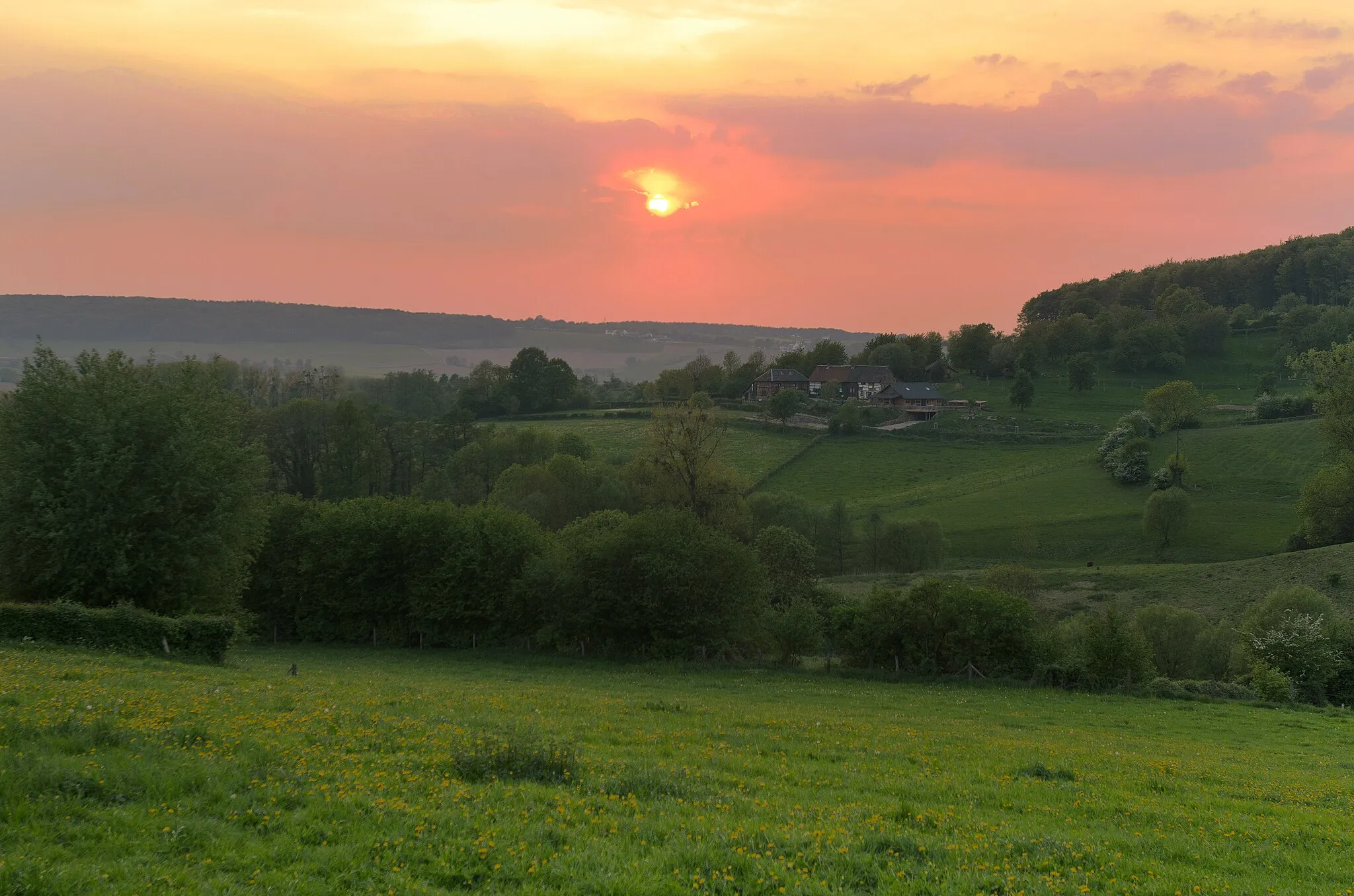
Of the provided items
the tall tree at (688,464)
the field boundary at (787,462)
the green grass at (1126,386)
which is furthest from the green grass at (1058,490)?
the tall tree at (688,464)

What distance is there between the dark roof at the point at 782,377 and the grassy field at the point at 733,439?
51372mm

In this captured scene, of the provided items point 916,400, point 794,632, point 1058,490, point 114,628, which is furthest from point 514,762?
point 916,400

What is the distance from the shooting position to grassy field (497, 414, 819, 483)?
11700 cm

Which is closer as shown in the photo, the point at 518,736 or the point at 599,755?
the point at 518,736

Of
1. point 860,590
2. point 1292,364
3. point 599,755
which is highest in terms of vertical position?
point 1292,364

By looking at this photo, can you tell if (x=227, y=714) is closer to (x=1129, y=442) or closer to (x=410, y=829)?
(x=410, y=829)

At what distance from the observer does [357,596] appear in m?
50.4

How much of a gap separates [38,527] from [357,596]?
1765 centimetres

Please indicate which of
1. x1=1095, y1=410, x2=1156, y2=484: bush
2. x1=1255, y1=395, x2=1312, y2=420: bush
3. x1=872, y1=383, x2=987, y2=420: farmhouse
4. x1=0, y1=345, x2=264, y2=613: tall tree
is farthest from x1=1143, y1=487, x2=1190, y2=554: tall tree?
x1=0, y1=345, x2=264, y2=613: tall tree

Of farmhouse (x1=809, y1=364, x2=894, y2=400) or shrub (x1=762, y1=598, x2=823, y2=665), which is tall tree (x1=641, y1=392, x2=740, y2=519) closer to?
shrub (x1=762, y1=598, x2=823, y2=665)

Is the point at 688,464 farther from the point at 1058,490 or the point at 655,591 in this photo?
the point at 1058,490

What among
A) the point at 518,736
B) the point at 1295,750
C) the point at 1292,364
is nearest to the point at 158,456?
Result: the point at 518,736

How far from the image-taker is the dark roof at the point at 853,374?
183250 millimetres

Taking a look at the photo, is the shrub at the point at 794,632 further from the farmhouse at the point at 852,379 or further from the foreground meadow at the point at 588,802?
the farmhouse at the point at 852,379
